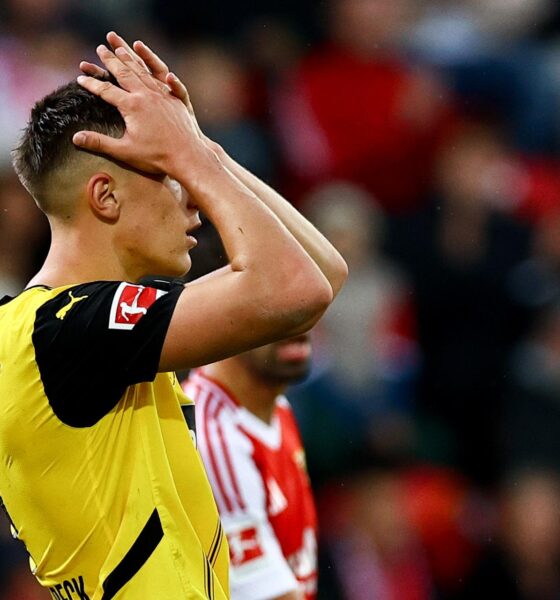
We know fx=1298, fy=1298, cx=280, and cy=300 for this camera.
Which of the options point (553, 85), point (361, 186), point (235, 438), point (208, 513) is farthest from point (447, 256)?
point (208, 513)

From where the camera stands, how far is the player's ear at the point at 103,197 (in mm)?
2939

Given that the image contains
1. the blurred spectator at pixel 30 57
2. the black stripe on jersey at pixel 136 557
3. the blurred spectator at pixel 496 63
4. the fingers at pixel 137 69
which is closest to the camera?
the black stripe on jersey at pixel 136 557

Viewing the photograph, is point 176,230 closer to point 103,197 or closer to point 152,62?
point 103,197

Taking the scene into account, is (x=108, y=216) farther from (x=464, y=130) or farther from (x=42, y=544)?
(x=464, y=130)

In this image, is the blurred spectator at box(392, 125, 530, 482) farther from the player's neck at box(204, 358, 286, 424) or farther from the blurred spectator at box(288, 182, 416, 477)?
the player's neck at box(204, 358, 286, 424)

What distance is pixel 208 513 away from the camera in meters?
3.06

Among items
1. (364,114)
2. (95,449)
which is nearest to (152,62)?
(95,449)

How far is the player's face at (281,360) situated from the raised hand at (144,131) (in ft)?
6.20

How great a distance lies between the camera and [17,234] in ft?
24.1

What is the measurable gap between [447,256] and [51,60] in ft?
9.17

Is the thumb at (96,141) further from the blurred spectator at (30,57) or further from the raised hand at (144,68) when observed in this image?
the blurred spectator at (30,57)

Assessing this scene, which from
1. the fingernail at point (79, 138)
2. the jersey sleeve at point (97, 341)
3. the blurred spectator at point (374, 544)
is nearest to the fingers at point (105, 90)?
the fingernail at point (79, 138)

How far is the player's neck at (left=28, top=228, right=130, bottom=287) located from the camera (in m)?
2.98

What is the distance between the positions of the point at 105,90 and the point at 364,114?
641 centimetres
